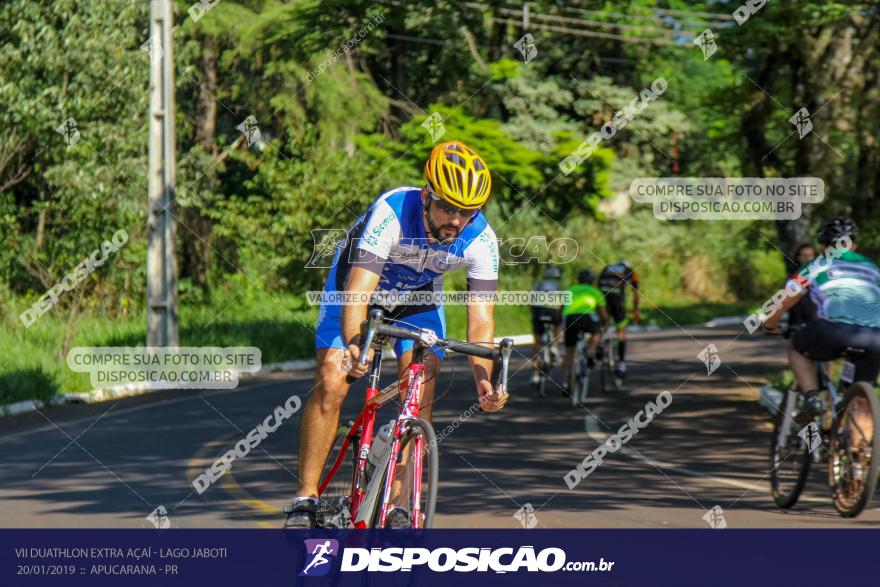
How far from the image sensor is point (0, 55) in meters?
26.3

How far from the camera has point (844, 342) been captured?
10.6 m

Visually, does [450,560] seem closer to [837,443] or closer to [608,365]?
[837,443]

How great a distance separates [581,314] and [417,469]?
45.8 feet

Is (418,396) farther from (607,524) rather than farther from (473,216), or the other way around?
(607,524)

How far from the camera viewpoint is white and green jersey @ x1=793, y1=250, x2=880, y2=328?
1069 cm

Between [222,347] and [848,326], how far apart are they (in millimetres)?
16725

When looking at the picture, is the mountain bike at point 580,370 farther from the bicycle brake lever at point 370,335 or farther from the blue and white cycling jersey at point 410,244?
the bicycle brake lever at point 370,335

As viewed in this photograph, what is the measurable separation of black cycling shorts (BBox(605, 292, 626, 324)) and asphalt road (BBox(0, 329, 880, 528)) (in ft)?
3.70

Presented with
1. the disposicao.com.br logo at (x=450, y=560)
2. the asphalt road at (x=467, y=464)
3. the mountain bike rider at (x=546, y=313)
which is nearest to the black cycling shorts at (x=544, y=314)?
the mountain bike rider at (x=546, y=313)

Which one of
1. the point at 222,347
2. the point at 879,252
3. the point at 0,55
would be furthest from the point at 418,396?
the point at 0,55

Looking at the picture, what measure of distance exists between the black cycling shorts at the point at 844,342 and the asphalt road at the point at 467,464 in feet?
3.24

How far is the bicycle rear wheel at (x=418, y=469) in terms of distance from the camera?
644 centimetres

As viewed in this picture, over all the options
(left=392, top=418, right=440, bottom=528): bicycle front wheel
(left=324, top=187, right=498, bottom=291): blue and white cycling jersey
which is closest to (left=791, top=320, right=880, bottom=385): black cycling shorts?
(left=324, top=187, right=498, bottom=291): blue and white cycling jersey

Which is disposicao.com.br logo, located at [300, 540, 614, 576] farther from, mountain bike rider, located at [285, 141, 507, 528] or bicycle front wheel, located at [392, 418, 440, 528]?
mountain bike rider, located at [285, 141, 507, 528]
